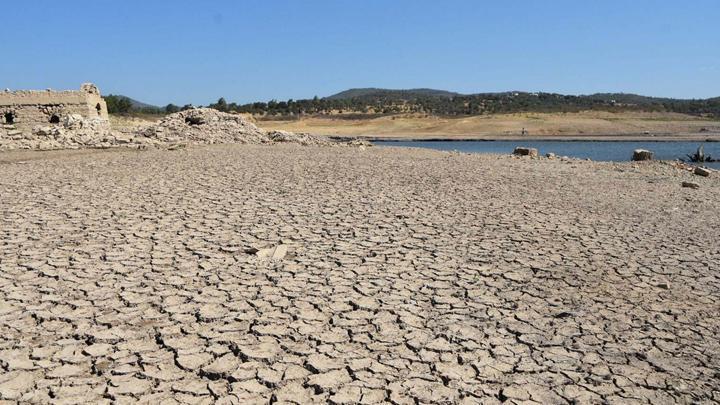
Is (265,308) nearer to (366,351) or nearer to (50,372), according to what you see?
(366,351)

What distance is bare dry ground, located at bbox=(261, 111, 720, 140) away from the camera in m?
56.4

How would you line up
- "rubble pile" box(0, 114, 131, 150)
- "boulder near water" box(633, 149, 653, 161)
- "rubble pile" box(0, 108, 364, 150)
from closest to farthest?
"rubble pile" box(0, 114, 131, 150) < "rubble pile" box(0, 108, 364, 150) < "boulder near water" box(633, 149, 653, 161)

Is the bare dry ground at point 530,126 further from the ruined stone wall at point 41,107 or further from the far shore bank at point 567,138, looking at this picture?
the ruined stone wall at point 41,107

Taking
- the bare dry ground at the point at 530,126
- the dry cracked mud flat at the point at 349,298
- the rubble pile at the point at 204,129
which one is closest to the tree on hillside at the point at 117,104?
the bare dry ground at the point at 530,126

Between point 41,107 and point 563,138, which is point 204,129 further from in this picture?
point 563,138

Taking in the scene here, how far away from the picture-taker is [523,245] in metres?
6.56

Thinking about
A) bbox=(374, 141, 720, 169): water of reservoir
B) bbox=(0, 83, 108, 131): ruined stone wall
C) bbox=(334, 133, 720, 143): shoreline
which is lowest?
bbox=(374, 141, 720, 169): water of reservoir

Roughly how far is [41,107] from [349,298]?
68.2 ft

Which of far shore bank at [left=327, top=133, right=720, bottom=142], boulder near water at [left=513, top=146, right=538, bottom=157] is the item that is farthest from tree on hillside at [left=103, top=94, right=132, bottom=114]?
boulder near water at [left=513, top=146, right=538, bottom=157]

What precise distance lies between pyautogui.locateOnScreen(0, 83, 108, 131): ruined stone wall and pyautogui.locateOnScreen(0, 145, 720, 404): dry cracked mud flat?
12.9 m

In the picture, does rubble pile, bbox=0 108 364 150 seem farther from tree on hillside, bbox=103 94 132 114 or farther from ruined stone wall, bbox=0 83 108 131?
tree on hillside, bbox=103 94 132 114

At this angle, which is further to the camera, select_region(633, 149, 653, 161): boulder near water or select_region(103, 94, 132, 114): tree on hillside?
select_region(103, 94, 132, 114): tree on hillside

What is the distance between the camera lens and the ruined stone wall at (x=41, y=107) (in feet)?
66.5

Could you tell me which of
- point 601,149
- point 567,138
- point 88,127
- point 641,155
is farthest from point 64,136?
point 567,138
